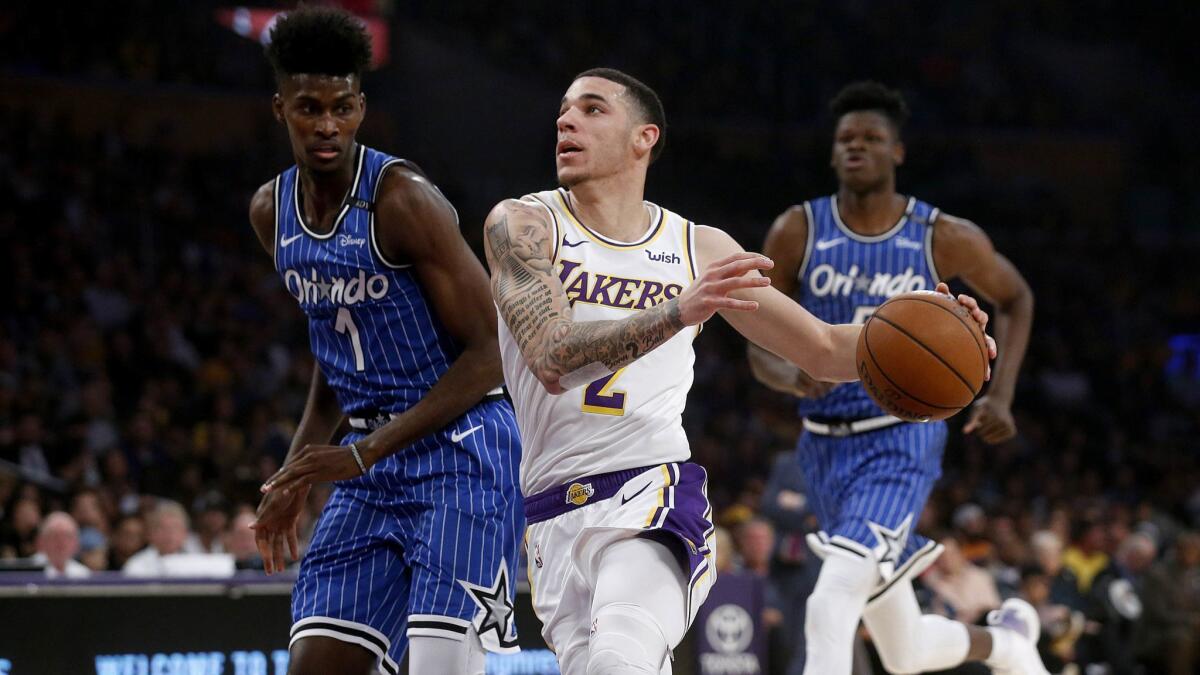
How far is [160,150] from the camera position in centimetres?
1780

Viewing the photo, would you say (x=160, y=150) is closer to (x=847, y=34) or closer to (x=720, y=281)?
(x=847, y=34)

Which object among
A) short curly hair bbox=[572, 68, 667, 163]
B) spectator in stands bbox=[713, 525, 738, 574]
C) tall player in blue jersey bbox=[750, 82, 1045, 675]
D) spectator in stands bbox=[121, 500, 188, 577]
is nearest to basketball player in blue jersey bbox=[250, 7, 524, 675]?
short curly hair bbox=[572, 68, 667, 163]

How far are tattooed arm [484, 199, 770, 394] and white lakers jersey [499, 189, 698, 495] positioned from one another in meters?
0.13

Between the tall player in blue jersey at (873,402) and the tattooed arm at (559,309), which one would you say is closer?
the tattooed arm at (559,309)

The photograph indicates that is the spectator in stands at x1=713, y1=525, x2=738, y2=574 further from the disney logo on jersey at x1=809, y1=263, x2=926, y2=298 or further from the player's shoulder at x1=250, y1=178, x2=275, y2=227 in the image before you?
the player's shoulder at x1=250, y1=178, x2=275, y2=227

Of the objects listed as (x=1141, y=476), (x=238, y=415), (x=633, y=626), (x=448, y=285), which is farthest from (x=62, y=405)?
(x=1141, y=476)

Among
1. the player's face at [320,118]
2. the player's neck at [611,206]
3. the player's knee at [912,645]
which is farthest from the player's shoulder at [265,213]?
the player's knee at [912,645]

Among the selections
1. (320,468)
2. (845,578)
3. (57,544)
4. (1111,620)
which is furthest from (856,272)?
(1111,620)

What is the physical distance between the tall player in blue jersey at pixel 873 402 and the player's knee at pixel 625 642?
2.22 meters

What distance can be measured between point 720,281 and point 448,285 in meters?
1.17

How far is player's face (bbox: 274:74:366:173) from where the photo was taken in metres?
4.59

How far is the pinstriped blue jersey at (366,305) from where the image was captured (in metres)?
4.57

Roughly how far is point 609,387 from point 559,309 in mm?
412

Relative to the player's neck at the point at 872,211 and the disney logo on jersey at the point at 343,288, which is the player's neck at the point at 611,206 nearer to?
the disney logo on jersey at the point at 343,288
